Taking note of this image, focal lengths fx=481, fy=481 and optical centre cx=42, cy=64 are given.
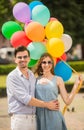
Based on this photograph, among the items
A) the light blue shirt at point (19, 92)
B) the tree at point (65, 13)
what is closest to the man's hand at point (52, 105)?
the light blue shirt at point (19, 92)

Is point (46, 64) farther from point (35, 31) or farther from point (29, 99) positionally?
point (35, 31)

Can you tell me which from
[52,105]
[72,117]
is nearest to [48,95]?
[52,105]

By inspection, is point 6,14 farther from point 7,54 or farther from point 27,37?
point 27,37

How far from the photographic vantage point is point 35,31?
573 cm

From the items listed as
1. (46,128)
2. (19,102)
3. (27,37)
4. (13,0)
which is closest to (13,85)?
(19,102)

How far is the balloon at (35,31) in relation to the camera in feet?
18.7

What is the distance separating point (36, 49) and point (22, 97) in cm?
99

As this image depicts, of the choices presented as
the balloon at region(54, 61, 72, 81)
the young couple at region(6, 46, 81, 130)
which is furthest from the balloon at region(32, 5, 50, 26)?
the young couple at region(6, 46, 81, 130)

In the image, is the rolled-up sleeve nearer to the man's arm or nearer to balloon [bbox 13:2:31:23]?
the man's arm

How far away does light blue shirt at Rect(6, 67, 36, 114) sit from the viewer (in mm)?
4793

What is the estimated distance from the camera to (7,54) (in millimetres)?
44625

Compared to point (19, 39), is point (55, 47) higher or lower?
lower

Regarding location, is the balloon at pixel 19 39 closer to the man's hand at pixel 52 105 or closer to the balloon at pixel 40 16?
→ the balloon at pixel 40 16

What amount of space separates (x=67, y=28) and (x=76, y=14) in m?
1.27
